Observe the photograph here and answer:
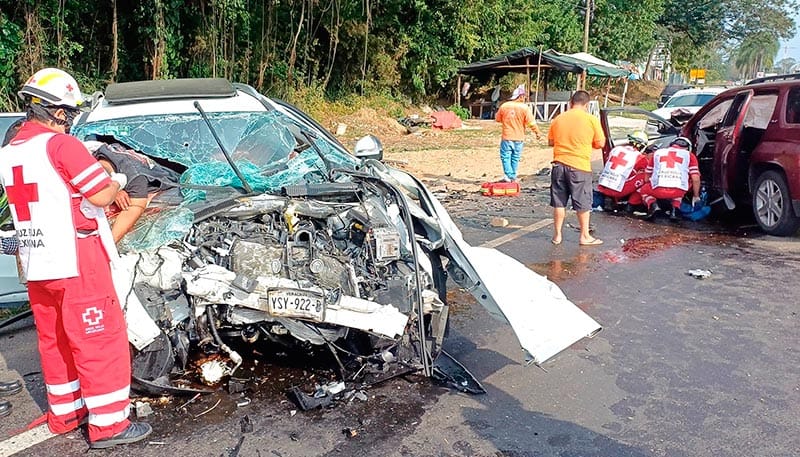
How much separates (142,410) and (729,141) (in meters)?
7.41

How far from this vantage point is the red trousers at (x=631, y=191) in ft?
30.4

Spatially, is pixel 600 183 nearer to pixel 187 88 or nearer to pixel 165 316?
pixel 187 88

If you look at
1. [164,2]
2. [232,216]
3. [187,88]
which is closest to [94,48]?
[164,2]

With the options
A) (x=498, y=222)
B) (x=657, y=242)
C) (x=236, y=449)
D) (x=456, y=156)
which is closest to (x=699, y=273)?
(x=657, y=242)

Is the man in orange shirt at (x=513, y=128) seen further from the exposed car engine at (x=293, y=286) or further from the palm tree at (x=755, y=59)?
the palm tree at (x=755, y=59)

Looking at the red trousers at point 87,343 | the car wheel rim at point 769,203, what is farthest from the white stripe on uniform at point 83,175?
the car wheel rim at point 769,203

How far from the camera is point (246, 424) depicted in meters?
3.71

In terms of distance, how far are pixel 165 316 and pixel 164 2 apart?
1694 cm

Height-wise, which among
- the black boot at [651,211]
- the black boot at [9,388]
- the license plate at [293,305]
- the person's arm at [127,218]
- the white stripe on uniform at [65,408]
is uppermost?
the person's arm at [127,218]

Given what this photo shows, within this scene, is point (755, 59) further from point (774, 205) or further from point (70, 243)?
point (70, 243)

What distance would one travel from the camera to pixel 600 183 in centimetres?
967

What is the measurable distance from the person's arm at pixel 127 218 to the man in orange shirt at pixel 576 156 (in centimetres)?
503

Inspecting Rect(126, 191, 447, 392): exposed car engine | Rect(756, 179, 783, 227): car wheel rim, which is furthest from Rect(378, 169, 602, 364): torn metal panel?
Rect(756, 179, 783, 227): car wheel rim

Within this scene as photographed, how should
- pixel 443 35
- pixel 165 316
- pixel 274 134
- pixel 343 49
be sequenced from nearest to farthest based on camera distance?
pixel 165 316 → pixel 274 134 → pixel 343 49 → pixel 443 35
